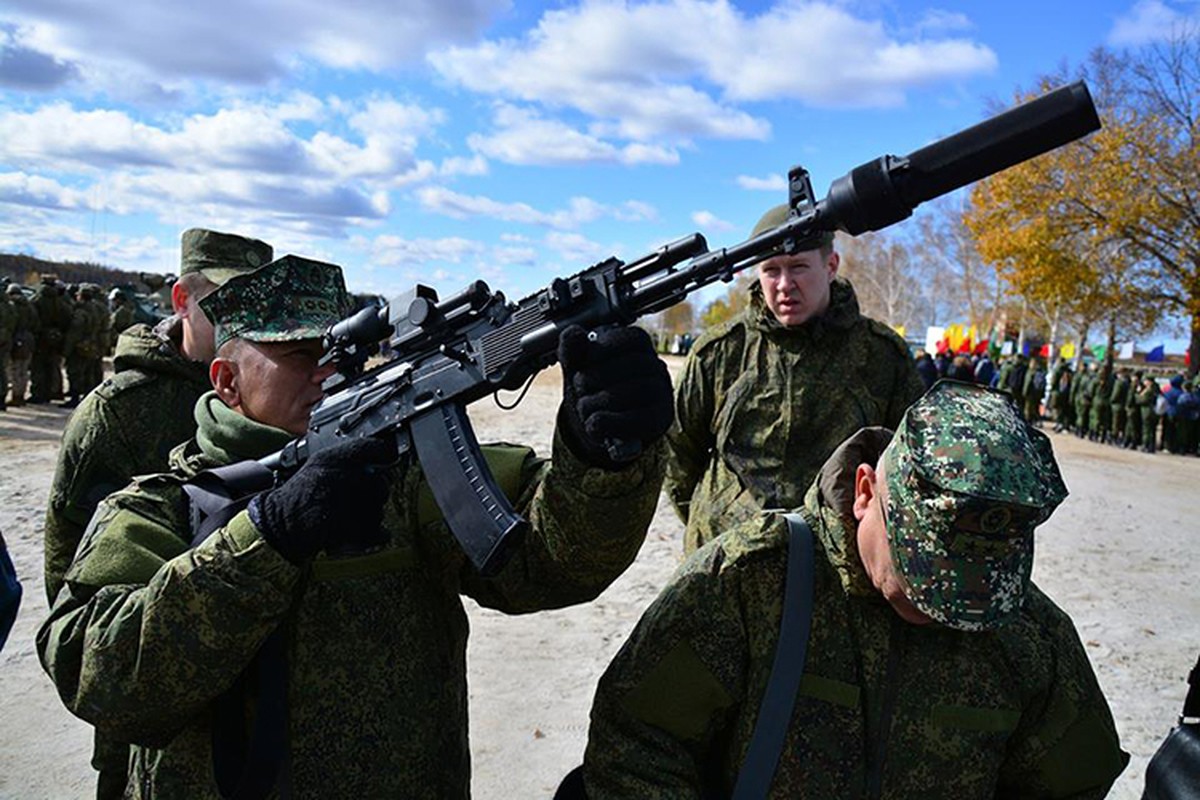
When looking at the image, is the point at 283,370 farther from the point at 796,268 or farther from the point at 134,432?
the point at 796,268

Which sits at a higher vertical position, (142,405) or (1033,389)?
(1033,389)

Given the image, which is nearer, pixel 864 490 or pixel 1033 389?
pixel 864 490

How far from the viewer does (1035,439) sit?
74.0 inches

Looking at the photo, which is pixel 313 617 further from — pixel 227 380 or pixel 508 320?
pixel 508 320

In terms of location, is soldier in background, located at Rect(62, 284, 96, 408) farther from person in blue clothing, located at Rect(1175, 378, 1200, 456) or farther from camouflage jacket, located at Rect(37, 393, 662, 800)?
person in blue clothing, located at Rect(1175, 378, 1200, 456)

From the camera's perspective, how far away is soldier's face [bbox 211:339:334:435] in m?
2.35

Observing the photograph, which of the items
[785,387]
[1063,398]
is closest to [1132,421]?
[1063,398]

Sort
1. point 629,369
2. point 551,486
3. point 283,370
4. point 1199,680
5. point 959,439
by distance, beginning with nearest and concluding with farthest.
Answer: point 959,439
point 629,369
point 551,486
point 1199,680
point 283,370

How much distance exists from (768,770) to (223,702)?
4.06 ft

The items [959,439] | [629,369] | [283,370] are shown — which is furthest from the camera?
[283,370]

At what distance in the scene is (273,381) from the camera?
243 cm

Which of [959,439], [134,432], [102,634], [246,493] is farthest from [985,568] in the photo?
[134,432]

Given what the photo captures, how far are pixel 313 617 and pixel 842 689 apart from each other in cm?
122

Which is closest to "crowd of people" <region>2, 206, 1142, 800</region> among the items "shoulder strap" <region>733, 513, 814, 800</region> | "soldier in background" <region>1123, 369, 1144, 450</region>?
"shoulder strap" <region>733, 513, 814, 800</region>
